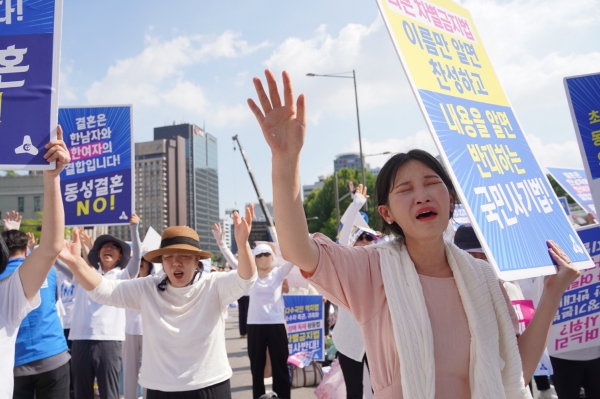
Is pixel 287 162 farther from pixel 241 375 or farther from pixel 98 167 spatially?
pixel 241 375

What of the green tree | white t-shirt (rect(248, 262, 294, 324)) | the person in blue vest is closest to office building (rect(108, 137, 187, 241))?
the green tree

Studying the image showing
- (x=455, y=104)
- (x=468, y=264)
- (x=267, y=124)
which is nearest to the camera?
(x=267, y=124)

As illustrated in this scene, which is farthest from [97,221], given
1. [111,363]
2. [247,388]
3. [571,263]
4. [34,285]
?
[571,263]

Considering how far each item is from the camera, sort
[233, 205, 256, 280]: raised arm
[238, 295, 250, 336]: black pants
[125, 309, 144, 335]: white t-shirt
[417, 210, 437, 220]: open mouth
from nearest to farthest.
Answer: [417, 210, 437, 220]: open mouth → [233, 205, 256, 280]: raised arm → [125, 309, 144, 335]: white t-shirt → [238, 295, 250, 336]: black pants

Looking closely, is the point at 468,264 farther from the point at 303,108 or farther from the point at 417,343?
the point at 303,108

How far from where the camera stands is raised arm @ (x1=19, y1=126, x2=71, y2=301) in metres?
2.32

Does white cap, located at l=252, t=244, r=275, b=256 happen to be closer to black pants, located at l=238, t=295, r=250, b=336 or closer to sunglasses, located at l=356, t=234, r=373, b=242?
sunglasses, located at l=356, t=234, r=373, b=242

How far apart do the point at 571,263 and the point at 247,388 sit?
20.3ft

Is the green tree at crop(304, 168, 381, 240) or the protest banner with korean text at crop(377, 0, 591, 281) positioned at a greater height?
the green tree at crop(304, 168, 381, 240)

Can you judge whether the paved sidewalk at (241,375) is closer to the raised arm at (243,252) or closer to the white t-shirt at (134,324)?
the white t-shirt at (134,324)

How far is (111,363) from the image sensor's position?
5117mm

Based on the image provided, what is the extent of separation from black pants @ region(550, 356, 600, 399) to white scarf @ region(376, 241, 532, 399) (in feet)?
7.25

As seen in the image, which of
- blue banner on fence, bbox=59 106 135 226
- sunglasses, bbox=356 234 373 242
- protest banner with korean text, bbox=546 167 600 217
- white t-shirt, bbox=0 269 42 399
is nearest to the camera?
white t-shirt, bbox=0 269 42 399

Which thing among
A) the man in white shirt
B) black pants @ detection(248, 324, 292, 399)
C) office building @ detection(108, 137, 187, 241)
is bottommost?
black pants @ detection(248, 324, 292, 399)
